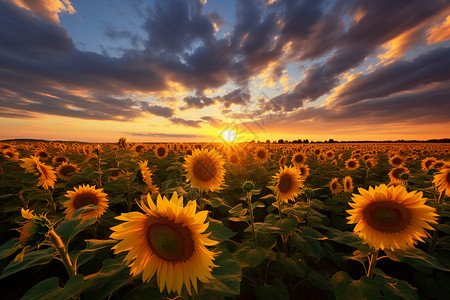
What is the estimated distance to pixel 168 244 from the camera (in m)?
1.54

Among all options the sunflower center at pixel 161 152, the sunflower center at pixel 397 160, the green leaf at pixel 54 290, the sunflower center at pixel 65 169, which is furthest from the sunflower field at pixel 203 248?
the sunflower center at pixel 397 160

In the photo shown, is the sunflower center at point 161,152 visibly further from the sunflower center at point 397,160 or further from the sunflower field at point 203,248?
the sunflower center at point 397,160

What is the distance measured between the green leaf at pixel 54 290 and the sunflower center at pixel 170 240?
50cm

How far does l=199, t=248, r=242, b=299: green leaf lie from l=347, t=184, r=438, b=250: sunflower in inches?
58.9

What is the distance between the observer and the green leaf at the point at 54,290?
125 centimetres

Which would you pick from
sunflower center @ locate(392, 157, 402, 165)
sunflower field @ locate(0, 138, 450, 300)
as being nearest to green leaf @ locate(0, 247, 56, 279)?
sunflower field @ locate(0, 138, 450, 300)

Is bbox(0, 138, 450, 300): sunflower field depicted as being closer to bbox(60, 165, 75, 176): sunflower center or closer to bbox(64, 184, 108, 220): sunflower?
bbox(64, 184, 108, 220): sunflower

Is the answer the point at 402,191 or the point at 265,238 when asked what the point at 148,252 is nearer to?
the point at 265,238

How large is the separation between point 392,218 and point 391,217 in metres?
0.02

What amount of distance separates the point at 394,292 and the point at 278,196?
197cm

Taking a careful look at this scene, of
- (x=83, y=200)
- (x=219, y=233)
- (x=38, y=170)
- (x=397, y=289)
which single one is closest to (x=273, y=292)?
(x=397, y=289)

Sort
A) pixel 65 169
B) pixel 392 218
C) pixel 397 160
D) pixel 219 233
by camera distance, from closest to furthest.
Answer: pixel 219 233 → pixel 392 218 → pixel 65 169 → pixel 397 160

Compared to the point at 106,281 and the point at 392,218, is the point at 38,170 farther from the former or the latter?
the point at 392,218

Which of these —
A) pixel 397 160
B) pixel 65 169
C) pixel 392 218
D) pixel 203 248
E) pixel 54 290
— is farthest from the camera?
pixel 397 160
